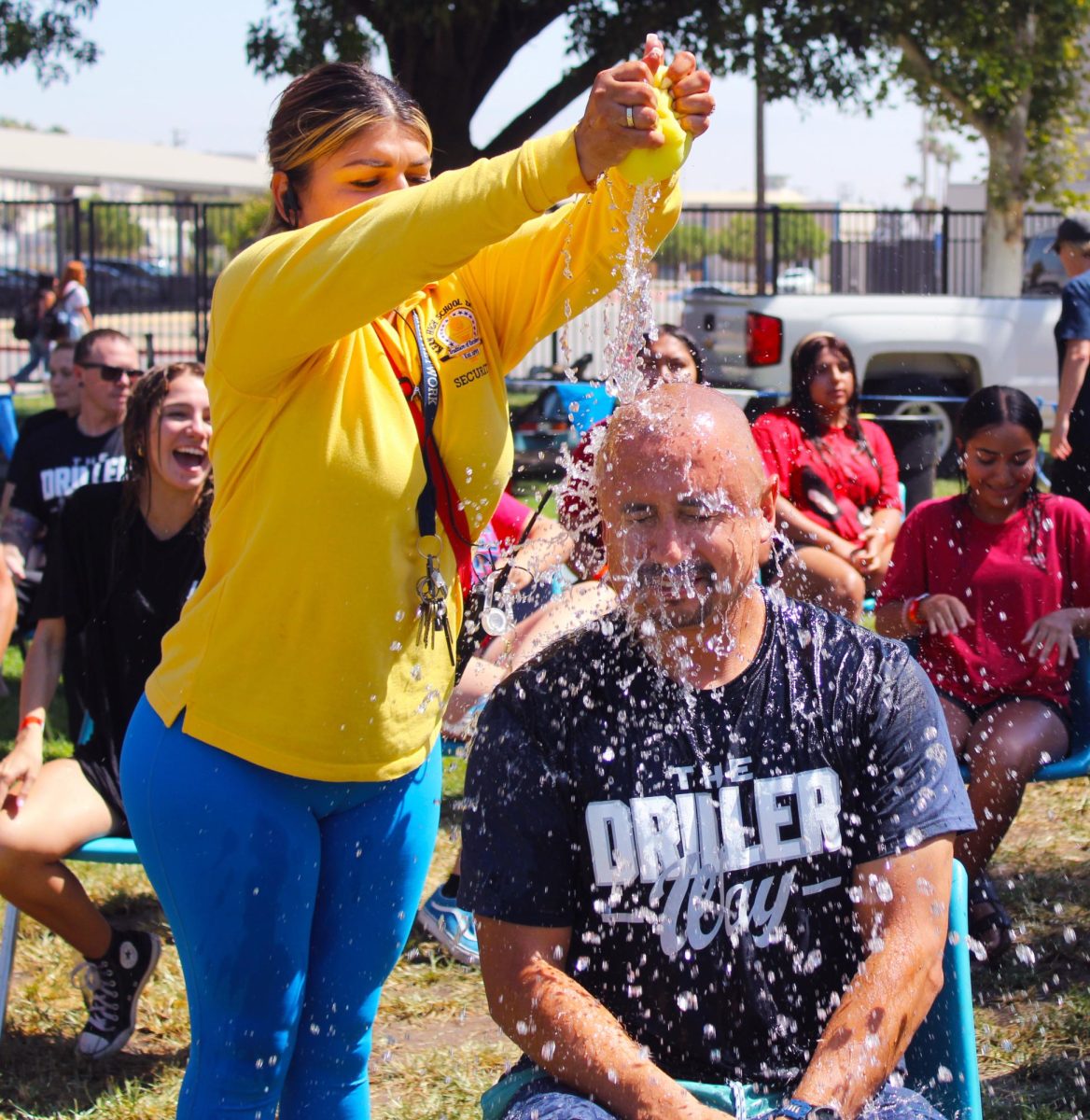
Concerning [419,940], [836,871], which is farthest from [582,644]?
[419,940]

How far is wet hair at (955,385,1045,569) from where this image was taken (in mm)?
4426

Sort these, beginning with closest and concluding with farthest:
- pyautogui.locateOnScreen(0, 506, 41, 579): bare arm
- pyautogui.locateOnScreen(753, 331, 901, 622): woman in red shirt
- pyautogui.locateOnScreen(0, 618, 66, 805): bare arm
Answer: pyautogui.locateOnScreen(0, 618, 66, 805): bare arm → pyautogui.locateOnScreen(753, 331, 901, 622): woman in red shirt → pyautogui.locateOnScreen(0, 506, 41, 579): bare arm

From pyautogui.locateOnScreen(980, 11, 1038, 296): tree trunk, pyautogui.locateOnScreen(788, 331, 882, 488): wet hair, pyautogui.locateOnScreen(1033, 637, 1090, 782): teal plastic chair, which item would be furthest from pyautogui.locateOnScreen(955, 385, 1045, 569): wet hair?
pyautogui.locateOnScreen(980, 11, 1038, 296): tree trunk

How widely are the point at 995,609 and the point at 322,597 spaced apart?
2.73 meters

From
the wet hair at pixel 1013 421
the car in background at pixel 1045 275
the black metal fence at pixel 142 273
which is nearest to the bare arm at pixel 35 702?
the wet hair at pixel 1013 421

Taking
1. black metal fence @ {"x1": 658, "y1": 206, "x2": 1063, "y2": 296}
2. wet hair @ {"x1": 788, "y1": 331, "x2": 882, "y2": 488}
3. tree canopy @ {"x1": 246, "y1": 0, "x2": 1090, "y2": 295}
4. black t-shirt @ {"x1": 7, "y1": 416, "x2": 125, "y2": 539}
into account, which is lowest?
black t-shirt @ {"x1": 7, "y1": 416, "x2": 125, "y2": 539}

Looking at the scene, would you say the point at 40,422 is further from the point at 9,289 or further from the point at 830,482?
the point at 9,289

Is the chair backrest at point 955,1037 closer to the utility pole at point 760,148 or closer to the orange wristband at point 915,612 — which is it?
the orange wristband at point 915,612

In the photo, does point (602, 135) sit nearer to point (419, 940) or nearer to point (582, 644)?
point (582, 644)

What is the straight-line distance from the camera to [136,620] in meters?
3.87

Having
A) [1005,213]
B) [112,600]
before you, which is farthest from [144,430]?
[1005,213]

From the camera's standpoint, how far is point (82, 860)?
3779 millimetres

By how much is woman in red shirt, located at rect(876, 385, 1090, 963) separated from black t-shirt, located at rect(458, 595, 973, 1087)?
6.48 ft

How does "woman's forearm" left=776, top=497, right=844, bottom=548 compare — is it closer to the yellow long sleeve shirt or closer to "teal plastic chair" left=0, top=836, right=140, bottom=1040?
"teal plastic chair" left=0, top=836, right=140, bottom=1040
